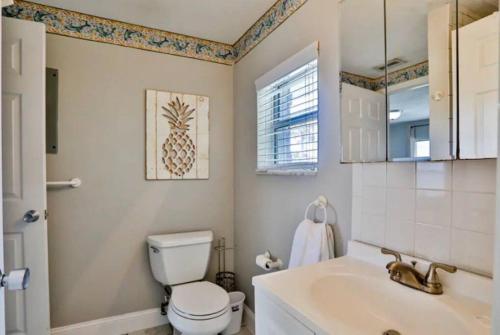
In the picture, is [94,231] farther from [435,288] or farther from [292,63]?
[435,288]

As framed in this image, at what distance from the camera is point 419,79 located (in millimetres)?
980

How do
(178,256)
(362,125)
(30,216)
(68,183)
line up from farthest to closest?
(178,256)
(68,183)
(30,216)
(362,125)

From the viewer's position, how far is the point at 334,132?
135cm

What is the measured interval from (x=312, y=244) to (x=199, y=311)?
2.52 ft

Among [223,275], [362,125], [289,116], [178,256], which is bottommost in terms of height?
[223,275]

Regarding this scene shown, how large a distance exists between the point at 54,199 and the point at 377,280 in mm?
1978

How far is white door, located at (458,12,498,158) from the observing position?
777 mm

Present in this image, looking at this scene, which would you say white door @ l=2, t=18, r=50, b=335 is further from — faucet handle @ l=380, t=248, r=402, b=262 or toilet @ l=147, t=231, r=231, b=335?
faucet handle @ l=380, t=248, r=402, b=262

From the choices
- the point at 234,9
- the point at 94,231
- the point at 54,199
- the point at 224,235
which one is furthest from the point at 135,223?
the point at 234,9

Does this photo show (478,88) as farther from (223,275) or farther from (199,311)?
(223,275)

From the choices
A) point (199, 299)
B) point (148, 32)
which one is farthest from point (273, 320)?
point (148, 32)

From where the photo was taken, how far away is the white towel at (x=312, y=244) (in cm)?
130

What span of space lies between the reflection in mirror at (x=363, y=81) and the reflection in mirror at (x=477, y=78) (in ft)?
0.90

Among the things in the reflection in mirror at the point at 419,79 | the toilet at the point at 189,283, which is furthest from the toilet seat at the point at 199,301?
the reflection in mirror at the point at 419,79
